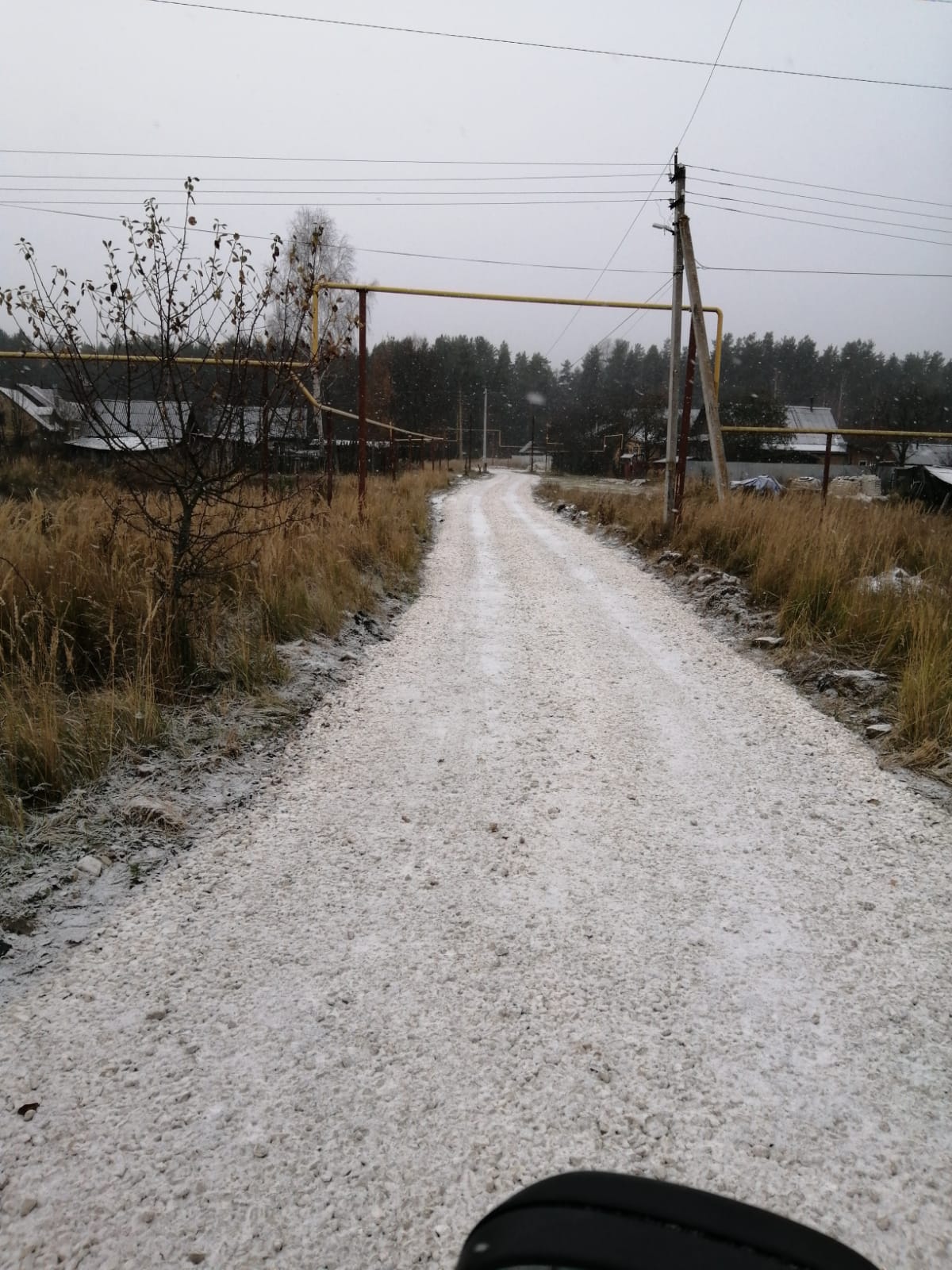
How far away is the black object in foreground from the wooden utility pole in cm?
1087

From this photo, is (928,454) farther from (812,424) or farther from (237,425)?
(237,425)

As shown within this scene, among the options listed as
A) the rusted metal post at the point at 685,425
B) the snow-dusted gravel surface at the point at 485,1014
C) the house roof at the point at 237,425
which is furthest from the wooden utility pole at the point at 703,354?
the snow-dusted gravel surface at the point at 485,1014

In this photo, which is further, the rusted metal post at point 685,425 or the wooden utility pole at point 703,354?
the rusted metal post at point 685,425

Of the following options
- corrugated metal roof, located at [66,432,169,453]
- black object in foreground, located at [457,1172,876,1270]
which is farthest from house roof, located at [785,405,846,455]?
black object in foreground, located at [457,1172,876,1270]

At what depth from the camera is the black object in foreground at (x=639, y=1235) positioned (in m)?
0.63

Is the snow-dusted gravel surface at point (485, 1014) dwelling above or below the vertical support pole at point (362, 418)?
below

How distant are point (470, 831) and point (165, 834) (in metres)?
1.19

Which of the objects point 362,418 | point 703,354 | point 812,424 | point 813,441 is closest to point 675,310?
point 703,354

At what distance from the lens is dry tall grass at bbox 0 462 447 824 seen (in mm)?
3084

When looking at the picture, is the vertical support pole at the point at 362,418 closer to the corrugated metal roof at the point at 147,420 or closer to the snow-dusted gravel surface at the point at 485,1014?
the corrugated metal roof at the point at 147,420

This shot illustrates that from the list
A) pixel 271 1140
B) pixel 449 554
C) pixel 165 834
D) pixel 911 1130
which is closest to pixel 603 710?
pixel 165 834

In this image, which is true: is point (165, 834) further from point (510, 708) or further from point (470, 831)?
point (510, 708)

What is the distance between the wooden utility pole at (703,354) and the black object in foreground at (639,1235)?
10.9 meters

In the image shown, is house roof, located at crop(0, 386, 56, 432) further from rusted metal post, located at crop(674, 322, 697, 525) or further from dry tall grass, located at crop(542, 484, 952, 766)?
dry tall grass, located at crop(542, 484, 952, 766)
